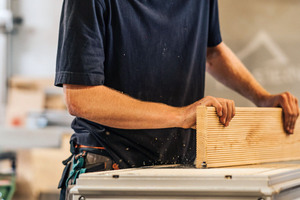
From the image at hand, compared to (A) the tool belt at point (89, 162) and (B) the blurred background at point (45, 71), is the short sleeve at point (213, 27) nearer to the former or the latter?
(A) the tool belt at point (89, 162)

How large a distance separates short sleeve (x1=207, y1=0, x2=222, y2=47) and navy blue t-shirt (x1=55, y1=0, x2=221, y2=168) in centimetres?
12

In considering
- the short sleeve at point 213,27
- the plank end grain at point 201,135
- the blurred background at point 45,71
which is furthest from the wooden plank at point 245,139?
the blurred background at point 45,71

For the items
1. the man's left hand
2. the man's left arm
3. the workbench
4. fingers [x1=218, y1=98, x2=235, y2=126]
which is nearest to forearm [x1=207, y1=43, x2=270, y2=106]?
the man's left arm

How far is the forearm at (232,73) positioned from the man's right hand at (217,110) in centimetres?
49

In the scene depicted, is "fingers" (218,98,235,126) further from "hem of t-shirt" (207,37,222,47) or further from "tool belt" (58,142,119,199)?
"hem of t-shirt" (207,37,222,47)

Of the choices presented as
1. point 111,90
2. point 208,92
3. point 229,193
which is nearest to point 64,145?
point 208,92

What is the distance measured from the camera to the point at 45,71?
4.99 m

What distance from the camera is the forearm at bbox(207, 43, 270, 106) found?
1.61m

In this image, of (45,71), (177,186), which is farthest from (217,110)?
(45,71)

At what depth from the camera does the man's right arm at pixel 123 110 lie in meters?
1.16

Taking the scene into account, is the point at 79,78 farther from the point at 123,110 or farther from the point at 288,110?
the point at 288,110

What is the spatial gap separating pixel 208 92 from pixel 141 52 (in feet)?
6.88

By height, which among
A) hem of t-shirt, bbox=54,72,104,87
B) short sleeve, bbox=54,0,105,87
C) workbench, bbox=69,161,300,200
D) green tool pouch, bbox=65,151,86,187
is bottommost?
green tool pouch, bbox=65,151,86,187

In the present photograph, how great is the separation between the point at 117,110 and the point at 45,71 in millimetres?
4003
